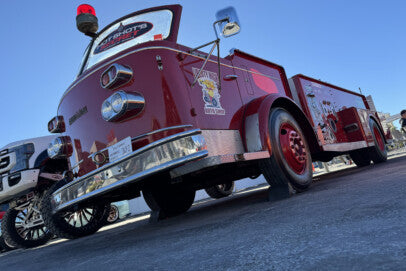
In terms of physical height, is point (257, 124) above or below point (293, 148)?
above

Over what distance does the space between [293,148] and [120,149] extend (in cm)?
177

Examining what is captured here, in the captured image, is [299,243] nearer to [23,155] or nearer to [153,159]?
[153,159]

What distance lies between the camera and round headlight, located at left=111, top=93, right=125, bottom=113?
2488 millimetres

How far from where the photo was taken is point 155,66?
2549 millimetres

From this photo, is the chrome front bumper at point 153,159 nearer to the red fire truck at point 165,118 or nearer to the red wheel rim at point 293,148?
the red fire truck at point 165,118

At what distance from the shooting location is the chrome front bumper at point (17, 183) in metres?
4.68

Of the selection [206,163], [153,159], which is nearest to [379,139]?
[206,163]

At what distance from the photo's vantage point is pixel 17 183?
4.69 m

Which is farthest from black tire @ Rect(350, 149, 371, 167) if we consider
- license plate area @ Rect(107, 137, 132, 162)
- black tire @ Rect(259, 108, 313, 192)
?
license plate area @ Rect(107, 137, 132, 162)

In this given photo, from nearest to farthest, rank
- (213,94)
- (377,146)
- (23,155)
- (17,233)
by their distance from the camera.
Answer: (213,94), (17,233), (23,155), (377,146)

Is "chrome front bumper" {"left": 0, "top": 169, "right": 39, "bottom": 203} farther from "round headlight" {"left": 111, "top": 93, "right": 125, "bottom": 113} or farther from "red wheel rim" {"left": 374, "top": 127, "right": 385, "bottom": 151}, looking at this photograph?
"red wheel rim" {"left": 374, "top": 127, "right": 385, "bottom": 151}

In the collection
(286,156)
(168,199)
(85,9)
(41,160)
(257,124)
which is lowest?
(168,199)

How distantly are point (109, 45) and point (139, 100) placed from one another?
109cm

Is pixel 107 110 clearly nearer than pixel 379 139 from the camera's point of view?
Yes
